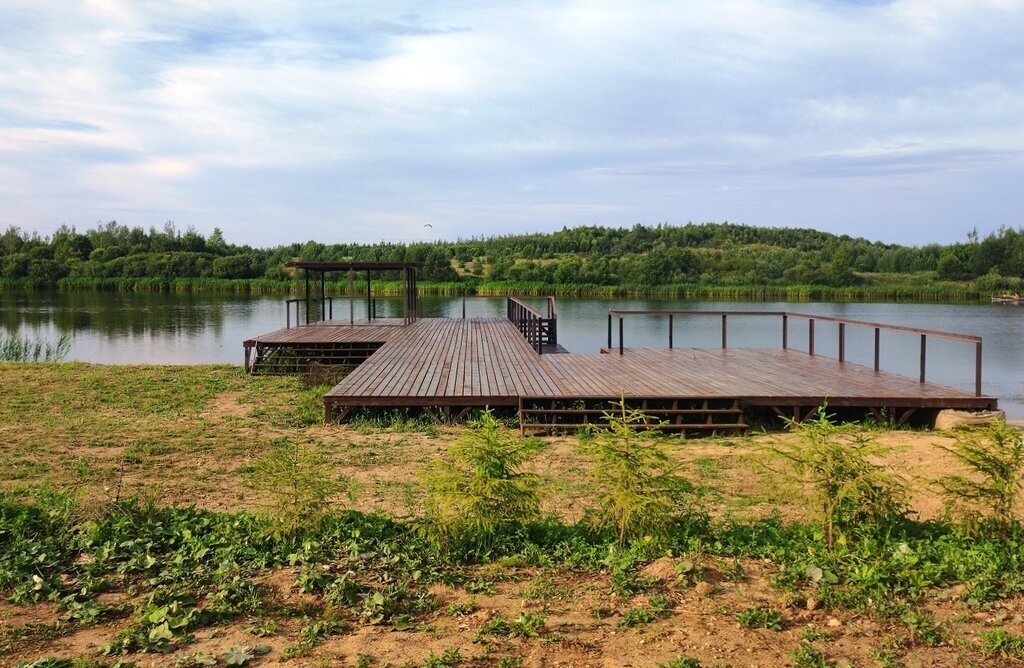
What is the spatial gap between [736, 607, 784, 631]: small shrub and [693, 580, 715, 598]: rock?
221 mm

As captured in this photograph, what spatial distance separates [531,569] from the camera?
397 cm

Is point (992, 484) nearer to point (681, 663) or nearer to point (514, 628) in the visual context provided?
point (681, 663)

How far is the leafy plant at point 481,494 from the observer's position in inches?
165

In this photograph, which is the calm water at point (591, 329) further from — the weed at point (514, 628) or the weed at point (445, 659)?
the weed at point (445, 659)

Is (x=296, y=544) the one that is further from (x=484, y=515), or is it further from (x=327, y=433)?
(x=327, y=433)

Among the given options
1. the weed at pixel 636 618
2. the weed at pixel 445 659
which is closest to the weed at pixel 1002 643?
the weed at pixel 636 618

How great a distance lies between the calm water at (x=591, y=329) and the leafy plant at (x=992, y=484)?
29.4ft

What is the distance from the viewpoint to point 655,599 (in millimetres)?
3557

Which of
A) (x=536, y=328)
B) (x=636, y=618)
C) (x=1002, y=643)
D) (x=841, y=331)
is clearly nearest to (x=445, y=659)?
(x=636, y=618)

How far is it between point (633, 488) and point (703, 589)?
2.39 feet

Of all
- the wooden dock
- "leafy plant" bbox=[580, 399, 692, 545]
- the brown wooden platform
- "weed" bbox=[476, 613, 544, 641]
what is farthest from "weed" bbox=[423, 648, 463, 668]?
the brown wooden platform

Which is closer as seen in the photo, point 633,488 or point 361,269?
point 633,488

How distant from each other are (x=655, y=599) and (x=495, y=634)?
2.51 ft

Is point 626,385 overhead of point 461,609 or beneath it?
overhead
